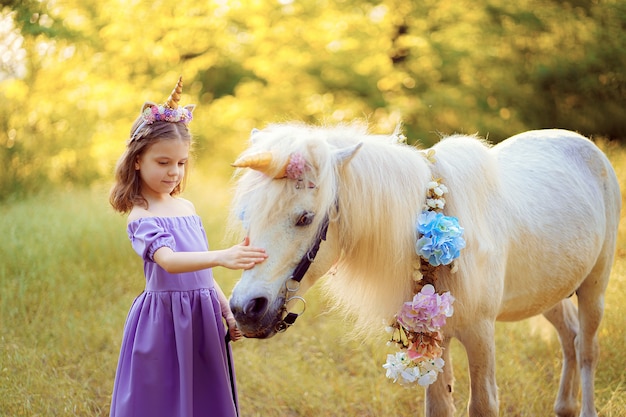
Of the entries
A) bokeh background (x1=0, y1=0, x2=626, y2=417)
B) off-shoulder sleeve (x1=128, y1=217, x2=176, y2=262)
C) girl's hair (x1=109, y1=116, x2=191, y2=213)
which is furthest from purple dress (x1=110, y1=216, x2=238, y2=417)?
bokeh background (x1=0, y1=0, x2=626, y2=417)

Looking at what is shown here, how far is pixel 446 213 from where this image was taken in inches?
97.3

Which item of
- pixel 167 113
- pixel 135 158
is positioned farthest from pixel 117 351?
pixel 167 113

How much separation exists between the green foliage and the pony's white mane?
742 cm

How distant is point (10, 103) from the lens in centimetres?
740

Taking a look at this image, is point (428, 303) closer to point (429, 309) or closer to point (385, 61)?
point (429, 309)

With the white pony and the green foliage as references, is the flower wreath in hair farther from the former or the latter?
the green foliage

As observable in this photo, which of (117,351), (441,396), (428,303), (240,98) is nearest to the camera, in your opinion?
(428,303)

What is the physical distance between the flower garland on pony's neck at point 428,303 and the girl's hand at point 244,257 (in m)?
0.64

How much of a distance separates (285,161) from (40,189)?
6368 millimetres

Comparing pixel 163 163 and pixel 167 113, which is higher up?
pixel 167 113

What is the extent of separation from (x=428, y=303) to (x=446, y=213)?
0.36 metres

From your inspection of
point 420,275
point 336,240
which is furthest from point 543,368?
point 336,240

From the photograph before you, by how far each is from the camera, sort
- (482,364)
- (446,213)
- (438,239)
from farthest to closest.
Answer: (482,364) → (446,213) → (438,239)

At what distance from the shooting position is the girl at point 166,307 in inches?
92.8
